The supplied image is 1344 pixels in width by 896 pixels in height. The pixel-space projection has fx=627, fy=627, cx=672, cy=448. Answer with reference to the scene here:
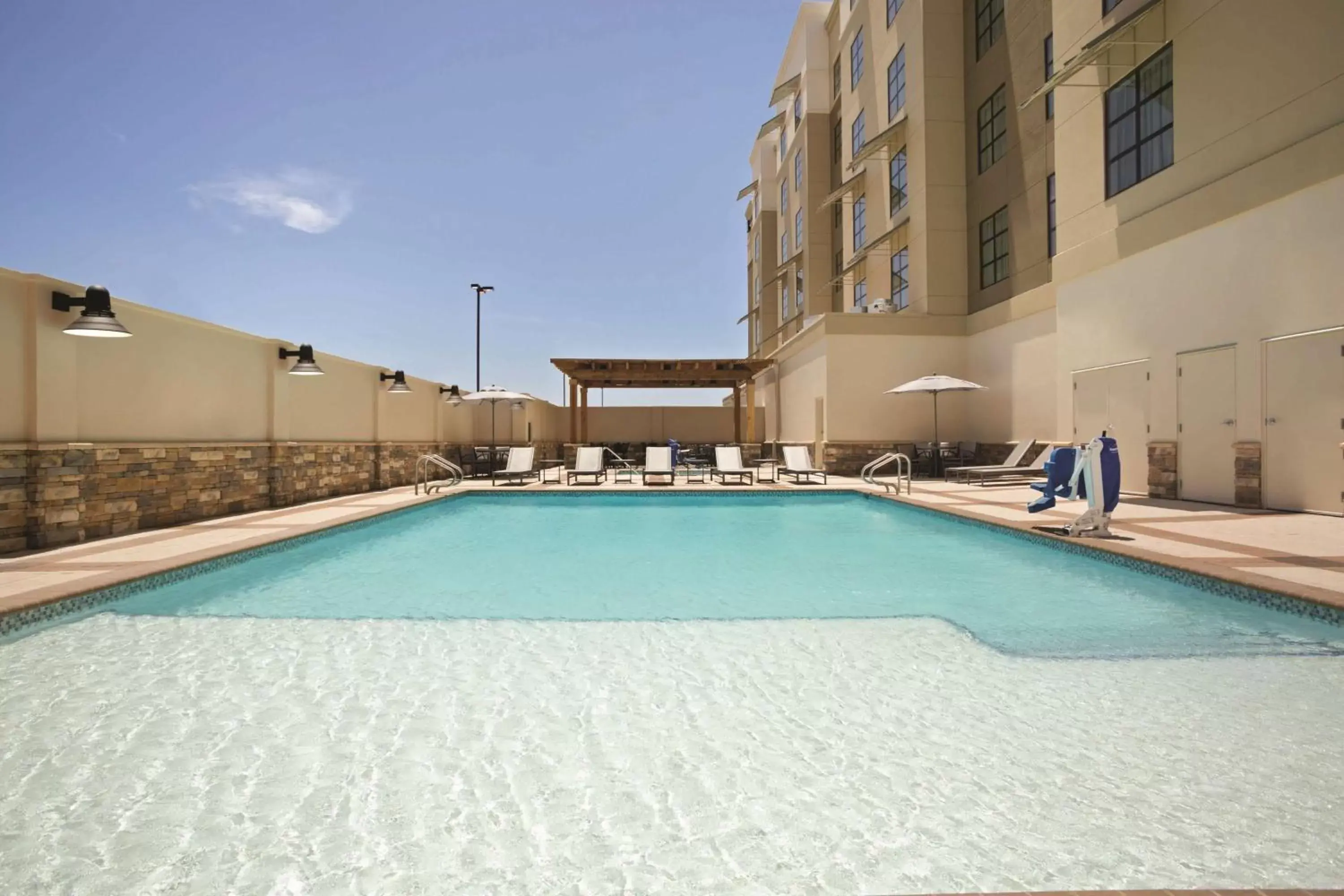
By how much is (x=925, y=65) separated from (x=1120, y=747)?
1734 centimetres

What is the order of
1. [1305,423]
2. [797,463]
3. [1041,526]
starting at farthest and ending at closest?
[797,463], [1305,423], [1041,526]

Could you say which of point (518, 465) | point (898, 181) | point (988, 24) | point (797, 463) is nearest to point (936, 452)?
point (797, 463)

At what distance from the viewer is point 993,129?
14.7m

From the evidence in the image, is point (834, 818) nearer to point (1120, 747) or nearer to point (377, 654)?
point (1120, 747)

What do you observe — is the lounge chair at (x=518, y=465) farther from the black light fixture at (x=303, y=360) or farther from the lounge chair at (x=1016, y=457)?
the lounge chair at (x=1016, y=457)

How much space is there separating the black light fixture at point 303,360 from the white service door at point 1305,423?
12944 millimetres

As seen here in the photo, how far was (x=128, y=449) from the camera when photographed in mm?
7000

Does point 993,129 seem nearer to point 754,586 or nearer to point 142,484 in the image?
point 754,586

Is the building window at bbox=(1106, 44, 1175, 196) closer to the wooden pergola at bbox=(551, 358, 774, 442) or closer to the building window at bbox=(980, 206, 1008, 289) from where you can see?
the building window at bbox=(980, 206, 1008, 289)

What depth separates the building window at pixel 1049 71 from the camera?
12.7 m

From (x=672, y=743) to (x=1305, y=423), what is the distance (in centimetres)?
896

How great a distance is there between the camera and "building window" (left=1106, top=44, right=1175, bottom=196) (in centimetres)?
927

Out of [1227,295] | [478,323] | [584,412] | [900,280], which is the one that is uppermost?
[478,323]

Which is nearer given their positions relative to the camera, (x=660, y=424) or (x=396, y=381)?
(x=396, y=381)
